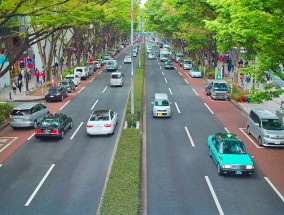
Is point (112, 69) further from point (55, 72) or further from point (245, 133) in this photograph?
point (245, 133)

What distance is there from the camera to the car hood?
18969 millimetres

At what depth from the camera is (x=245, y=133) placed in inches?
1087

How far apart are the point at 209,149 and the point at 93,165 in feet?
23.8

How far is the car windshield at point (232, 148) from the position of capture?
19969 millimetres

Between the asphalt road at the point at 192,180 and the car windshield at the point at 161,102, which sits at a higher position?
the car windshield at the point at 161,102

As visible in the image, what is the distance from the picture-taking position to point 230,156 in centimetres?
1950

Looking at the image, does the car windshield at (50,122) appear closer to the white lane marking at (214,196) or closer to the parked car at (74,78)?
→ the white lane marking at (214,196)

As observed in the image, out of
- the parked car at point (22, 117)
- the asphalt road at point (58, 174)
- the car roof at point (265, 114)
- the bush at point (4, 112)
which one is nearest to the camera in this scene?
the asphalt road at point (58, 174)

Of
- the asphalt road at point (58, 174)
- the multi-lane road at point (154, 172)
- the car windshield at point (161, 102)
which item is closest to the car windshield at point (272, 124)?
the multi-lane road at point (154, 172)

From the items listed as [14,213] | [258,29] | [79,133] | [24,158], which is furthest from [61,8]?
[14,213]

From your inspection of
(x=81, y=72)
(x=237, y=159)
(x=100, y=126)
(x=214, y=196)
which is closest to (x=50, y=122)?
(x=100, y=126)

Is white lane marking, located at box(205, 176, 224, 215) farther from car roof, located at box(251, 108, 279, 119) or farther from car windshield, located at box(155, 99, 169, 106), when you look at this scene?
car windshield, located at box(155, 99, 169, 106)

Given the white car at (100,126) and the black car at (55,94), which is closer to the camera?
the white car at (100,126)

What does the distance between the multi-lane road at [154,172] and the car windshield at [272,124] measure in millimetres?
1471
